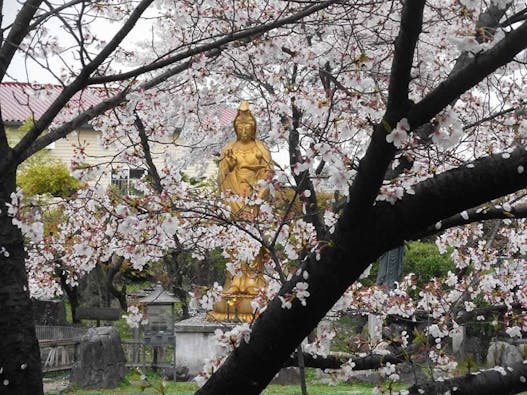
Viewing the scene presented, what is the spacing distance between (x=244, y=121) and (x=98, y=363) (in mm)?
4252

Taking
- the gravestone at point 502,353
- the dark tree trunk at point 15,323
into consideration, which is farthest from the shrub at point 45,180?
the dark tree trunk at point 15,323

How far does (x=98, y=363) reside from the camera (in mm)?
10383

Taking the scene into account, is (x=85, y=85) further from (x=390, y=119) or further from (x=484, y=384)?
(x=484, y=384)

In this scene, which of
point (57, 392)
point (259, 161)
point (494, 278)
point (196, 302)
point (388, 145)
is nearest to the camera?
point (388, 145)

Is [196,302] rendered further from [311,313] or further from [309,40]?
[309,40]

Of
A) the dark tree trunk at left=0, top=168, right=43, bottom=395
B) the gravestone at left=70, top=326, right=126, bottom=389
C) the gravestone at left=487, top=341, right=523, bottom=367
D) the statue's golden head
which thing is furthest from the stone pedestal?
the dark tree trunk at left=0, top=168, right=43, bottom=395

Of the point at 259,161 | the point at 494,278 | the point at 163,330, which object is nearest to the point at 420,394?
the point at 494,278

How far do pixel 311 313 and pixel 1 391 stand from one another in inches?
63.4

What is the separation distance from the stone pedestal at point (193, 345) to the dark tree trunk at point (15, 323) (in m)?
7.36

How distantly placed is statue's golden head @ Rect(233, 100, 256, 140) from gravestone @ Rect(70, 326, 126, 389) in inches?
149

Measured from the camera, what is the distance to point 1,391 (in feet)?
10.3

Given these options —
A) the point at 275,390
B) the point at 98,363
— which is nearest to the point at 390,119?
Answer: the point at 275,390

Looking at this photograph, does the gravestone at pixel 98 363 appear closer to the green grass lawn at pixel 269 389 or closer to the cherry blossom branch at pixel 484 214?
the green grass lawn at pixel 269 389

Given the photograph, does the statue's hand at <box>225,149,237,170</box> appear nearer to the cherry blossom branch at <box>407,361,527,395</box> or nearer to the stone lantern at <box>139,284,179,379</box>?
the stone lantern at <box>139,284,179,379</box>
